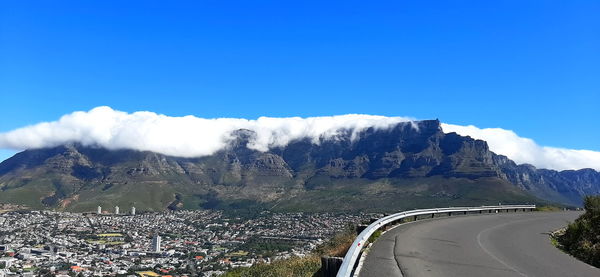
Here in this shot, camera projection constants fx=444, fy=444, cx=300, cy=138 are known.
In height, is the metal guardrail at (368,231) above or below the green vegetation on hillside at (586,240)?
above

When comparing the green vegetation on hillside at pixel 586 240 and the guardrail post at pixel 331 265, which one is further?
the green vegetation on hillside at pixel 586 240

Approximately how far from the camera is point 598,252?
14.9 m

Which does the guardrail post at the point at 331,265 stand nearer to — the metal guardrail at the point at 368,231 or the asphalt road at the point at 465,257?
the metal guardrail at the point at 368,231

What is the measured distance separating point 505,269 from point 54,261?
79564 millimetres

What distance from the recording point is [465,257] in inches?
527

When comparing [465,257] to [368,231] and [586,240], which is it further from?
[586,240]

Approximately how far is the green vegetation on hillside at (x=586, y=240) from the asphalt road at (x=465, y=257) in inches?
34.2

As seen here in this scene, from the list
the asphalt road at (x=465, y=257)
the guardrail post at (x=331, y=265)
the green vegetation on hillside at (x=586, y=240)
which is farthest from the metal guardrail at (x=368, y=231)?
the green vegetation on hillside at (x=586, y=240)

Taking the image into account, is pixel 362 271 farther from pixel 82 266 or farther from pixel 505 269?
pixel 82 266

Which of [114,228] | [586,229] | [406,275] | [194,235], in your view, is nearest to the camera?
[406,275]

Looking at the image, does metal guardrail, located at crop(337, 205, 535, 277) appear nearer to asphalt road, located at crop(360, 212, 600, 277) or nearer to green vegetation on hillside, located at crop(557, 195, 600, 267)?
asphalt road, located at crop(360, 212, 600, 277)

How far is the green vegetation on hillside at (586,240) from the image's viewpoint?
15211mm

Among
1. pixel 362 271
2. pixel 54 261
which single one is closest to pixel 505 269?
pixel 362 271

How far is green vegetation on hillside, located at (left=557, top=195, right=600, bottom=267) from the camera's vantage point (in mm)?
15211
